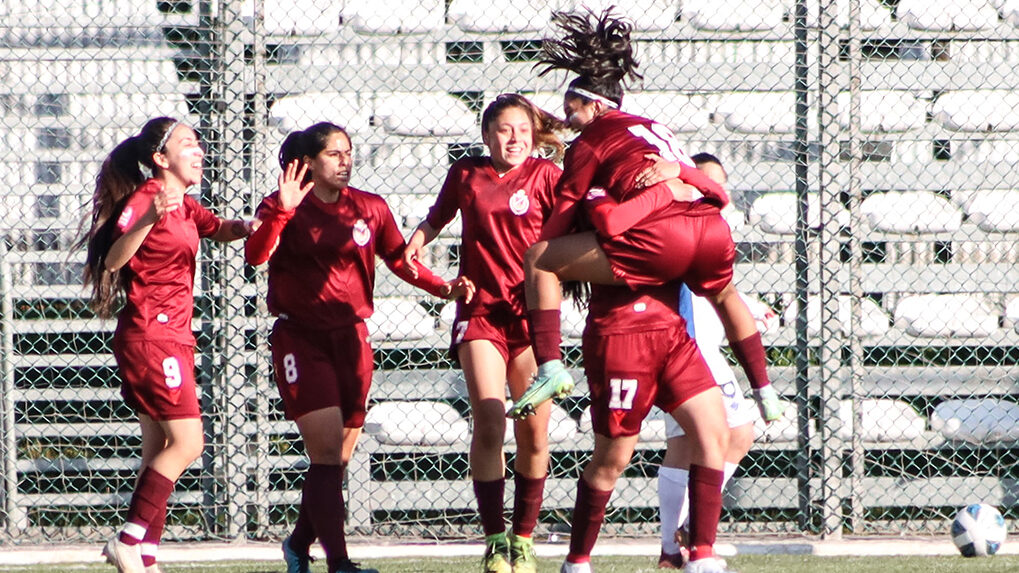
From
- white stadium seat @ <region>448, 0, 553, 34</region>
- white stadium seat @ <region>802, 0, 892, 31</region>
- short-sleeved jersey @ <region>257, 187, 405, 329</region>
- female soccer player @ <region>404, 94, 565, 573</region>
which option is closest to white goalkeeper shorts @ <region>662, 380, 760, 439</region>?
female soccer player @ <region>404, 94, 565, 573</region>

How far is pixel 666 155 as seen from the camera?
3920 millimetres

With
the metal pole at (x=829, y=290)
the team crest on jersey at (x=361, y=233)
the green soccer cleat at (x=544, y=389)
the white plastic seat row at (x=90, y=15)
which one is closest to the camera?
the green soccer cleat at (x=544, y=389)

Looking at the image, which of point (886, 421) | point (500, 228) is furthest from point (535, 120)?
point (886, 421)

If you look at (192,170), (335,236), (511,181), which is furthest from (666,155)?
(192,170)

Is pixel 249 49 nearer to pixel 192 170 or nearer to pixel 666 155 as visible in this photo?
pixel 192 170

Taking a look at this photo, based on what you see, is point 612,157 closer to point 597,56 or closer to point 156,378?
point 597,56

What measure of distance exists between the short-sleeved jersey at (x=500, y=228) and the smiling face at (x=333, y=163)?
45 centimetres

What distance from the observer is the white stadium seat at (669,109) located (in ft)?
22.0

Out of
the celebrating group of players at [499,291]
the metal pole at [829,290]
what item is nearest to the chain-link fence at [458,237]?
the metal pole at [829,290]

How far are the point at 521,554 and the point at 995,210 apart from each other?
348 cm

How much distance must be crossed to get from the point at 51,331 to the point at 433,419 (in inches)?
78.9

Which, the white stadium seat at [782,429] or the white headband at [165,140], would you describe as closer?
the white headband at [165,140]

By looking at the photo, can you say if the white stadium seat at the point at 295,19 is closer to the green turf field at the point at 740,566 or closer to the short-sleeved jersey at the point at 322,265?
the short-sleeved jersey at the point at 322,265

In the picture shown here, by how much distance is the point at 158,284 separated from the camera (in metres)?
4.57
